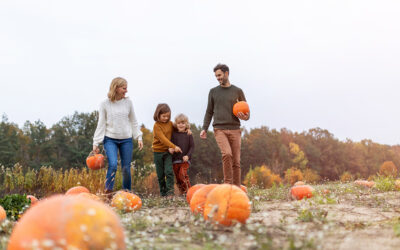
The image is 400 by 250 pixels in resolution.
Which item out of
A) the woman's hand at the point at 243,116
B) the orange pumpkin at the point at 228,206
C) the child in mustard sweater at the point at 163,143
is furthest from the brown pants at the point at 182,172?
the orange pumpkin at the point at 228,206

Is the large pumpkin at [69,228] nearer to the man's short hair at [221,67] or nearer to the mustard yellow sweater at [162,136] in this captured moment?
the mustard yellow sweater at [162,136]

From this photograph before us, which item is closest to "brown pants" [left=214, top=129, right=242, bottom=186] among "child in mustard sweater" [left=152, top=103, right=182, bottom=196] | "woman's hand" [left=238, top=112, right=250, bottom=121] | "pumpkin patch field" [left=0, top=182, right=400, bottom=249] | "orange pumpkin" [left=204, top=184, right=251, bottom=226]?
"woman's hand" [left=238, top=112, right=250, bottom=121]

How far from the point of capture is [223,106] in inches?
266

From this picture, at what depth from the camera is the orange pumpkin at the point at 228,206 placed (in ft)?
11.6

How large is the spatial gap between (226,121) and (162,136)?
1.33 m

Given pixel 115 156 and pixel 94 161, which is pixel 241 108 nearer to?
pixel 115 156

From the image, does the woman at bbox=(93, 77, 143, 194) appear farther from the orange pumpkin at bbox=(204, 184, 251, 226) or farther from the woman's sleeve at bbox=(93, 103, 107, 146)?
the orange pumpkin at bbox=(204, 184, 251, 226)

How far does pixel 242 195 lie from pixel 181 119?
3793mm

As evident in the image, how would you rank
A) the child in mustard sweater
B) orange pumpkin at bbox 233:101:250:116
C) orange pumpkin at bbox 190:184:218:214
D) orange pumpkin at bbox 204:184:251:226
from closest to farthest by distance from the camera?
orange pumpkin at bbox 204:184:251:226
orange pumpkin at bbox 190:184:218:214
orange pumpkin at bbox 233:101:250:116
the child in mustard sweater

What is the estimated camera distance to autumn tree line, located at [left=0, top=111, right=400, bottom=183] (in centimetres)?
2428

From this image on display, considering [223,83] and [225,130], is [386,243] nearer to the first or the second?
[225,130]

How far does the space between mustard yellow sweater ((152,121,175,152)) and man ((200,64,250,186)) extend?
0.77m

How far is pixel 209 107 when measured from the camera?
7027 mm

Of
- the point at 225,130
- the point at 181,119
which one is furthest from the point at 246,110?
the point at 181,119
